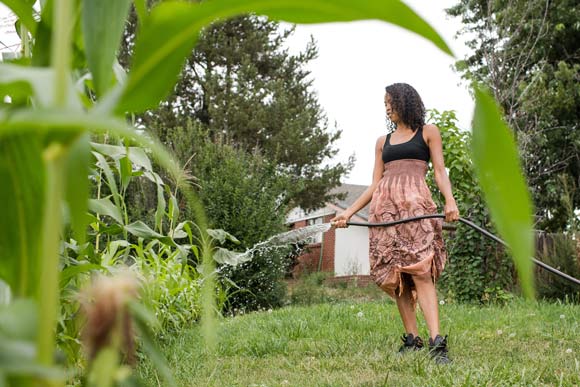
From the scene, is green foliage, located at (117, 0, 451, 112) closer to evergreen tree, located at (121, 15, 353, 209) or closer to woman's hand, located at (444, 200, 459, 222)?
woman's hand, located at (444, 200, 459, 222)

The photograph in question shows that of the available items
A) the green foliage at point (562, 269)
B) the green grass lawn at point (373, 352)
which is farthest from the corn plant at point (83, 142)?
the green foliage at point (562, 269)

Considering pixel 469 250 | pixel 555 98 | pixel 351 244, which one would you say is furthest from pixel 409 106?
pixel 351 244

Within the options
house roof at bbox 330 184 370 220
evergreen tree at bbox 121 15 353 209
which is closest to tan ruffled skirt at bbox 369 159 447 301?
evergreen tree at bbox 121 15 353 209

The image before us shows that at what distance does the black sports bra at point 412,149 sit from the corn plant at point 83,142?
330 centimetres

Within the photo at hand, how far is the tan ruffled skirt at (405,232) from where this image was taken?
3.59m

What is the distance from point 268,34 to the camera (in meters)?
17.7

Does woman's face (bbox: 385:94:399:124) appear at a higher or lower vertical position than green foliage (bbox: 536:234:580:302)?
higher

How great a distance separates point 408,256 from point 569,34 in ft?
42.0

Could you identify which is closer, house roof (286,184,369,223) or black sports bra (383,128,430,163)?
black sports bra (383,128,430,163)

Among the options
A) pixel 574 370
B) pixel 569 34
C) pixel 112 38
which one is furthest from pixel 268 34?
pixel 112 38

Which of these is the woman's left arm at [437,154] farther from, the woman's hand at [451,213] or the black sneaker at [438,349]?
the black sneaker at [438,349]

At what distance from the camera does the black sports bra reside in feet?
11.8

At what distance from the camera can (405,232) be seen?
3633 mm

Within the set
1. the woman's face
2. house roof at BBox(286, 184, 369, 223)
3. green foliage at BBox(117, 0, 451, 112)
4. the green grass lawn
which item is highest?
house roof at BBox(286, 184, 369, 223)
